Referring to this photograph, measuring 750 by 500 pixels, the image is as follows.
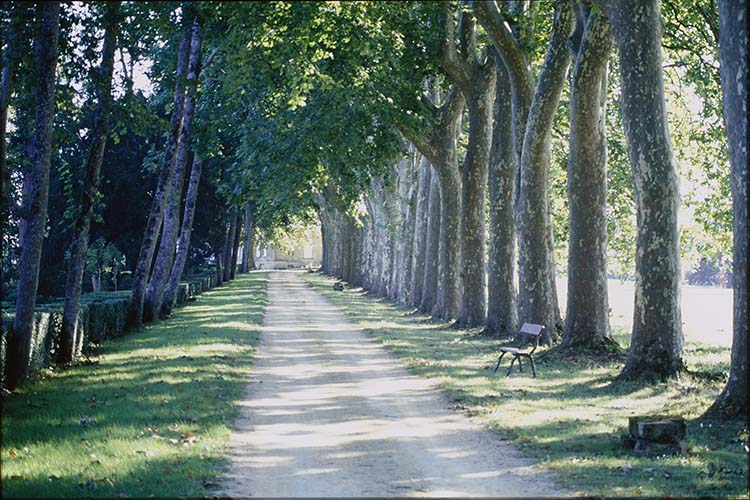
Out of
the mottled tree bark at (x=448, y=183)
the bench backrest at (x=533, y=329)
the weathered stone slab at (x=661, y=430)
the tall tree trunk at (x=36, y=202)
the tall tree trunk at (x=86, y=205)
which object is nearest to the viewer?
the weathered stone slab at (x=661, y=430)

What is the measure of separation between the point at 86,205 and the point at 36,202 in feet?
11.1

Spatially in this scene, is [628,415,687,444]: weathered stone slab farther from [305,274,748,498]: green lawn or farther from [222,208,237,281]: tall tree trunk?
[222,208,237,281]: tall tree trunk

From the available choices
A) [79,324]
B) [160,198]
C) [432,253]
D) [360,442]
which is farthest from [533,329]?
[432,253]

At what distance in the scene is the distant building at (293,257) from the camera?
141375 mm

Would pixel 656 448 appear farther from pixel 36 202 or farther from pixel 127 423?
pixel 36 202

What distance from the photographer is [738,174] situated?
11719mm

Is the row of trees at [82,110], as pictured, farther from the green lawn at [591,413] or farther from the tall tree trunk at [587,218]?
the tall tree trunk at [587,218]

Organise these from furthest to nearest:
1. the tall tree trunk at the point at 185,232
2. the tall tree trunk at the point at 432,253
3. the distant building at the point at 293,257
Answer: the distant building at the point at 293,257 < the tall tree trunk at the point at 432,253 < the tall tree trunk at the point at 185,232

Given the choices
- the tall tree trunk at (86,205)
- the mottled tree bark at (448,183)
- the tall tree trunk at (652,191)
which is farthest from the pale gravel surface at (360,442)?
the mottled tree bark at (448,183)

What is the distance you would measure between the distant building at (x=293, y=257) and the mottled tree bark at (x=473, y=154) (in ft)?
346

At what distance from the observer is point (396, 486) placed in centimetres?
833

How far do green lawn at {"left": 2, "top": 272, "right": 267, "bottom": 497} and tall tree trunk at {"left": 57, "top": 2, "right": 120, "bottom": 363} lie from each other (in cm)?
70

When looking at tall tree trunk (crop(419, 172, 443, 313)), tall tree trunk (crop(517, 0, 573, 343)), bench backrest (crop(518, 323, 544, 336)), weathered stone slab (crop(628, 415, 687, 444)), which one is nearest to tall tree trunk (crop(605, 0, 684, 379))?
bench backrest (crop(518, 323, 544, 336))

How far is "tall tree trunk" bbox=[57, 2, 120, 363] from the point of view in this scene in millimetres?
17016
